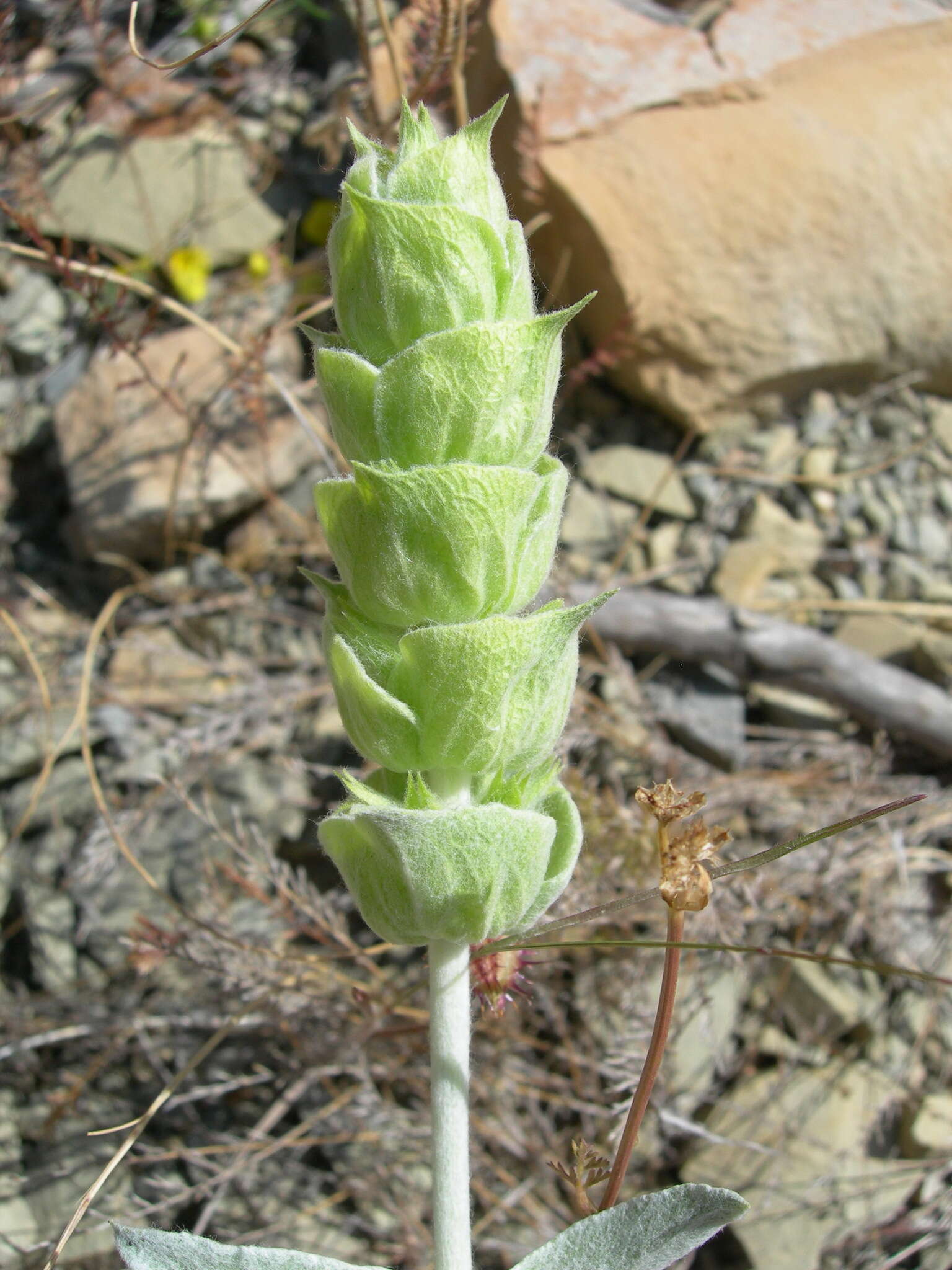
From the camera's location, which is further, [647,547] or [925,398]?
[925,398]

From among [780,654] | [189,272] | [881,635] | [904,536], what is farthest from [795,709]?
[189,272]

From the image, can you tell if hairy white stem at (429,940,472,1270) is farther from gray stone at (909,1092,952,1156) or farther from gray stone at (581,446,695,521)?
gray stone at (581,446,695,521)

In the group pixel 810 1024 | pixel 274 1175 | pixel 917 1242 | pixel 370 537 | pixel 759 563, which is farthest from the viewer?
pixel 759 563

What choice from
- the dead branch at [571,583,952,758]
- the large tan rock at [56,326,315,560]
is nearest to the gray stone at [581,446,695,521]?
the dead branch at [571,583,952,758]

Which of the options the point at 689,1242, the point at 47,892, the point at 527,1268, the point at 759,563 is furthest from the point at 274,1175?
the point at 759,563

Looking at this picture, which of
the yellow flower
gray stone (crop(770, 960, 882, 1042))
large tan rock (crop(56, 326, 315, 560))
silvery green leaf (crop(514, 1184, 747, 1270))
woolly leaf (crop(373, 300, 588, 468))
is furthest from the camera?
the yellow flower

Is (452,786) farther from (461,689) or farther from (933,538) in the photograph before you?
(933,538)

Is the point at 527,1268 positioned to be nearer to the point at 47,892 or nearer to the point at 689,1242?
the point at 689,1242
